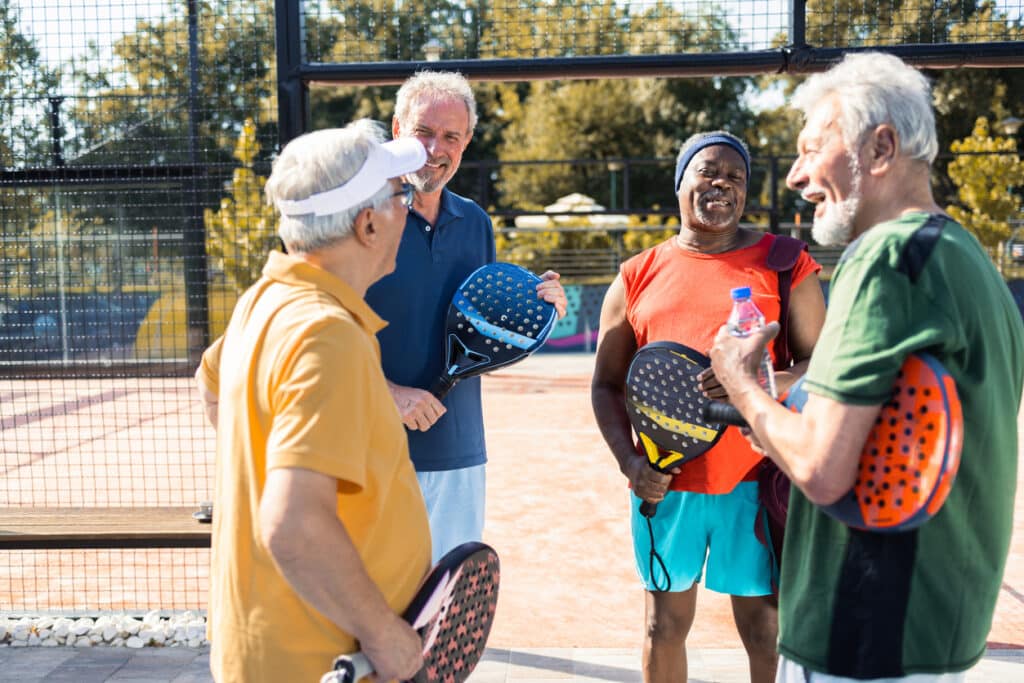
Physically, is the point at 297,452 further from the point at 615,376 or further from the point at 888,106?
the point at 615,376

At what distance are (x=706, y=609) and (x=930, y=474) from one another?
337cm

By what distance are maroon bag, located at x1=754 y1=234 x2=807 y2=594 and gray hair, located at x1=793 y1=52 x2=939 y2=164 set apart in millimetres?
990

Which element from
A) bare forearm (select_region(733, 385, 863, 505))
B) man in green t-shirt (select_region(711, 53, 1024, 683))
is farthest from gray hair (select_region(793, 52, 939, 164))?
bare forearm (select_region(733, 385, 863, 505))

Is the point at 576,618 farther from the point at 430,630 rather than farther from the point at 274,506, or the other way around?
the point at 274,506

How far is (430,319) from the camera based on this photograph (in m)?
2.93

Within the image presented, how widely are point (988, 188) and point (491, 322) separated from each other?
73.1 feet

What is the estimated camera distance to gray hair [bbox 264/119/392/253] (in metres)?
1.79

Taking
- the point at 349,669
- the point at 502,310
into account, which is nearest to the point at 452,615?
the point at 349,669

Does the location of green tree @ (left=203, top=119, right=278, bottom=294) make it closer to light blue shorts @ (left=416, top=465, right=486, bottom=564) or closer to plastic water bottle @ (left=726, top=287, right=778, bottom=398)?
light blue shorts @ (left=416, top=465, right=486, bottom=564)

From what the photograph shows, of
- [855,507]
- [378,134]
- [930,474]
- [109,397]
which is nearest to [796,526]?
[855,507]

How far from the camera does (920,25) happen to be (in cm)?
402

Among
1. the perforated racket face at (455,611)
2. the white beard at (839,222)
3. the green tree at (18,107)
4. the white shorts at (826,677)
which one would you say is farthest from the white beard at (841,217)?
the green tree at (18,107)

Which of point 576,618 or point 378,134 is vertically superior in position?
point 378,134

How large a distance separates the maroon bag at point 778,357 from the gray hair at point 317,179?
1415mm
